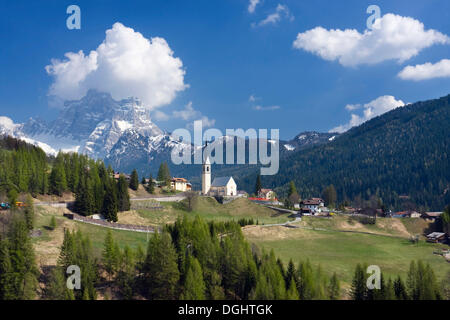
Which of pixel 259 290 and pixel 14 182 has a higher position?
pixel 14 182

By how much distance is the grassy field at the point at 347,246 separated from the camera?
60562 mm

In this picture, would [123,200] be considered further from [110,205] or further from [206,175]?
[206,175]

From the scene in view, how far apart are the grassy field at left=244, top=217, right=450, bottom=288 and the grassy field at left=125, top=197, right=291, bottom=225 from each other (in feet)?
37.4

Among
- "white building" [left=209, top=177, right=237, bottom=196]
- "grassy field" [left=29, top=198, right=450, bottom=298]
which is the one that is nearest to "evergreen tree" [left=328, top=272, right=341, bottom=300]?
"grassy field" [left=29, top=198, right=450, bottom=298]

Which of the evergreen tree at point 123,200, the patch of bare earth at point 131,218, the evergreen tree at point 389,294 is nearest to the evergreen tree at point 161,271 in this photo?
the evergreen tree at point 389,294

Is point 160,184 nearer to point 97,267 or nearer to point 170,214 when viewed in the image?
point 170,214

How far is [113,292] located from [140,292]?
3319mm

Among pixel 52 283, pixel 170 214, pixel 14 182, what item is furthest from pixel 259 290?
pixel 14 182

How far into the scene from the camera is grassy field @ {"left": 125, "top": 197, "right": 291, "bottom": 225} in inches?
3440

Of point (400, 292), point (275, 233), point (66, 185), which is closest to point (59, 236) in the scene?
point (66, 185)

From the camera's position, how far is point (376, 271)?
42469 millimetres

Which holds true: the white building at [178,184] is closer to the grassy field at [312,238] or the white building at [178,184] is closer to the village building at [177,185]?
the village building at [177,185]

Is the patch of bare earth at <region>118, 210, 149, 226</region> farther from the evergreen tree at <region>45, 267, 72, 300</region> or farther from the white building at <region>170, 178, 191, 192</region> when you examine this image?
the white building at <region>170, 178, 191, 192</region>

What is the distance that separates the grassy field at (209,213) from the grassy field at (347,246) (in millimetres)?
11397
